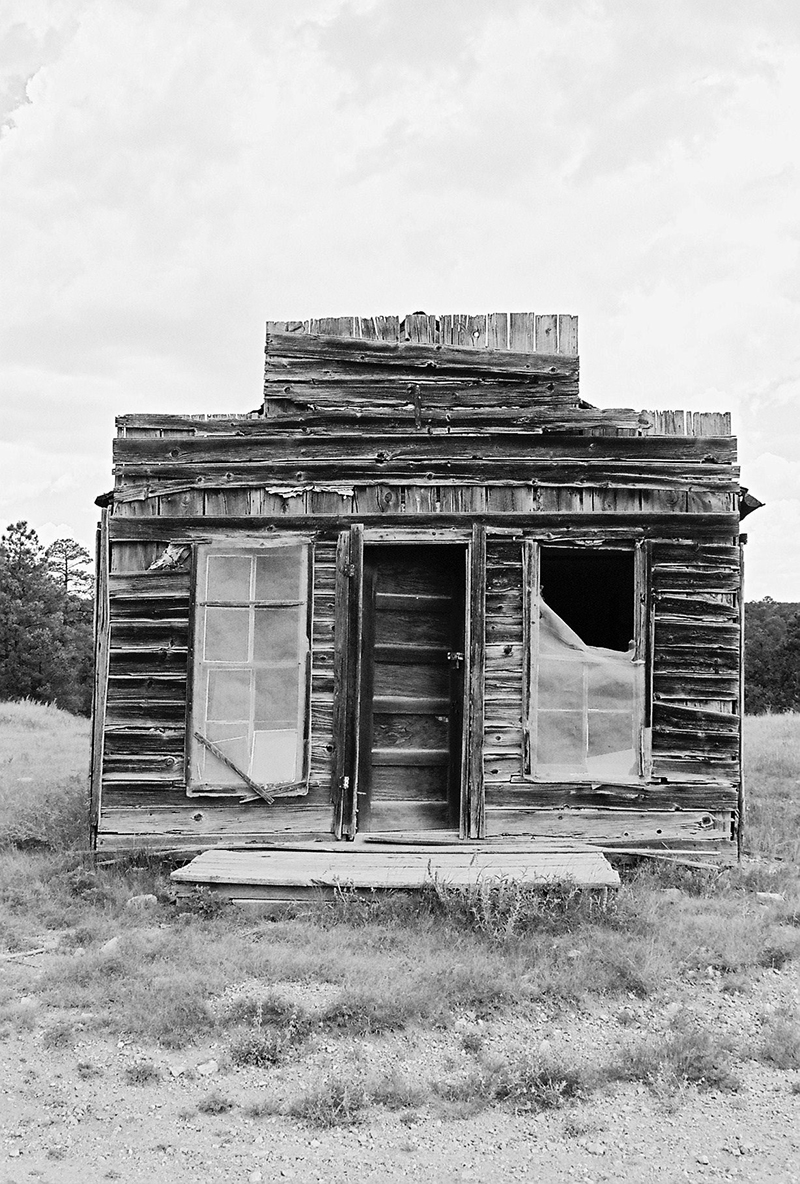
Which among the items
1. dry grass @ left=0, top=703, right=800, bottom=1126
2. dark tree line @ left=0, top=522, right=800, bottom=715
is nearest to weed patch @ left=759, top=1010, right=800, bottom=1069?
dry grass @ left=0, top=703, right=800, bottom=1126

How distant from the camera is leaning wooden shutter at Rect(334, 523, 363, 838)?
7.61m

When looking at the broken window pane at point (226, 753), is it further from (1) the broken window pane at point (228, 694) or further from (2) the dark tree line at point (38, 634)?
(2) the dark tree line at point (38, 634)

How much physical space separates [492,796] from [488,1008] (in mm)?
2908

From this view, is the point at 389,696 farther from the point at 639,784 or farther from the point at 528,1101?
the point at 528,1101

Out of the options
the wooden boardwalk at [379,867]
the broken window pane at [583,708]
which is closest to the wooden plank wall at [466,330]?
the broken window pane at [583,708]

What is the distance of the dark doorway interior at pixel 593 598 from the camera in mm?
10547

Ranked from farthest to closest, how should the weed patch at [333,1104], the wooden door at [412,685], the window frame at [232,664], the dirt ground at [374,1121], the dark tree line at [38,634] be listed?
the dark tree line at [38,634], the wooden door at [412,685], the window frame at [232,664], the weed patch at [333,1104], the dirt ground at [374,1121]

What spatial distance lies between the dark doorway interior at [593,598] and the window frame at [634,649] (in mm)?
2560

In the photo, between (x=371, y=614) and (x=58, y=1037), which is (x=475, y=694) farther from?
(x=58, y=1037)

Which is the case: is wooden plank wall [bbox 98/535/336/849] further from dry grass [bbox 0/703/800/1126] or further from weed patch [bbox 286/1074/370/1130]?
weed patch [bbox 286/1074/370/1130]

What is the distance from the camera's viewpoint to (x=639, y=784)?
7.61 meters

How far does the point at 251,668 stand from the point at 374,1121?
430 cm

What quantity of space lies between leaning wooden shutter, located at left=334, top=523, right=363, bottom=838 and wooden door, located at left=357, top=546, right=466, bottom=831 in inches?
9.5

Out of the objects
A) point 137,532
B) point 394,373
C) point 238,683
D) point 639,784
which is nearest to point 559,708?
point 639,784
